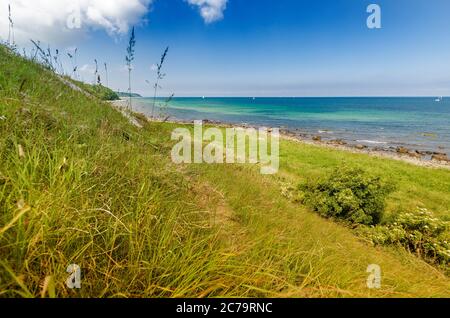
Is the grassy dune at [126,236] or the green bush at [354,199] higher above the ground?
the grassy dune at [126,236]

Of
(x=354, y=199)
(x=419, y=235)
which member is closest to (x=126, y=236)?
(x=419, y=235)

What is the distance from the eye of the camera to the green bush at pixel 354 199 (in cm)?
968

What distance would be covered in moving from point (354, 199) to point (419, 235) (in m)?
2.36

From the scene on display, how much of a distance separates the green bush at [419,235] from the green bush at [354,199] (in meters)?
1.33

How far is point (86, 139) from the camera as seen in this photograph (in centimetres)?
360

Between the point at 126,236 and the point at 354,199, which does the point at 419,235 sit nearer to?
the point at 354,199

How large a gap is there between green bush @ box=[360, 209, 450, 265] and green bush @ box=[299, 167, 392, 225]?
133 centimetres

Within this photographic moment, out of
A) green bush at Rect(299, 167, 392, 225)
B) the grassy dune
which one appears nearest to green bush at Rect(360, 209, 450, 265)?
green bush at Rect(299, 167, 392, 225)

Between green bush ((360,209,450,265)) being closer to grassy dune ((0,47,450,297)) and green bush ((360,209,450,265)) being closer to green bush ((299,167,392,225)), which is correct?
green bush ((299,167,392,225))

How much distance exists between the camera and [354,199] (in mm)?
9719

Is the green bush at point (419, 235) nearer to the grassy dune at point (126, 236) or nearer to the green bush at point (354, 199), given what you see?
the green bush at point (354, 199)

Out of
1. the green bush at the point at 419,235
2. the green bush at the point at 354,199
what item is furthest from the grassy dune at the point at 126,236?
the green bush at the point at 354,199

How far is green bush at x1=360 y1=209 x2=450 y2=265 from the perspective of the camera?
23.8 ft
